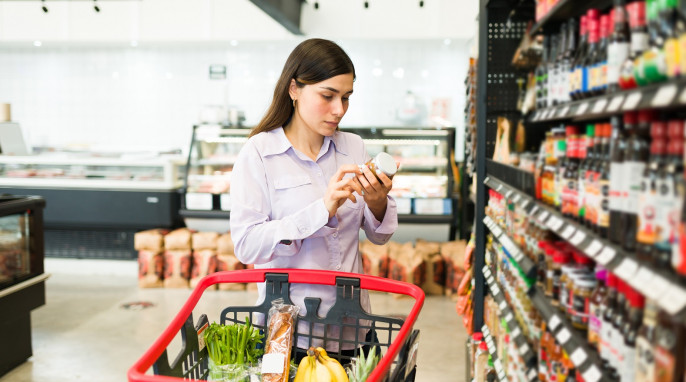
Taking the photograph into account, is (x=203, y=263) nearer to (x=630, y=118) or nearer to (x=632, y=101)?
(x=630, y=118)

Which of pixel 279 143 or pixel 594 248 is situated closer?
pixel 594 248

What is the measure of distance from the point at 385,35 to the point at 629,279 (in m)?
6.36

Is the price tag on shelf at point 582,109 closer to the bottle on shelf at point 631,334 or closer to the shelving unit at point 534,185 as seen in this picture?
the shelving unit at point 534,185

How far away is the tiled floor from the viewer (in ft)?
13.1

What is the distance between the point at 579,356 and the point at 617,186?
0.47 m

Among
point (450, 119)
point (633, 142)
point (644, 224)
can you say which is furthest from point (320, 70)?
point (450, 119)

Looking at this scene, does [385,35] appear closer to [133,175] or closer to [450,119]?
[450,119]

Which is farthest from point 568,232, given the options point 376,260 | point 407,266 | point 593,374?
point 376,260

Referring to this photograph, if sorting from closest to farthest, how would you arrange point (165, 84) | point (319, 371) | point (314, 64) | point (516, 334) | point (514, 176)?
point (319, 371)
point (314, 64)
point (516, 334)
point (514, 176)
point (165, 84)

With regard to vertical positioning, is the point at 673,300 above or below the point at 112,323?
above

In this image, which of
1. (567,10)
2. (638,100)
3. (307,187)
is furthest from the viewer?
(567,10)

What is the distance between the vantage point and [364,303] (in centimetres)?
205

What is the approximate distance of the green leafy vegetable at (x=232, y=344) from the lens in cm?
168

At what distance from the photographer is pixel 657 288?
1.11 meters
